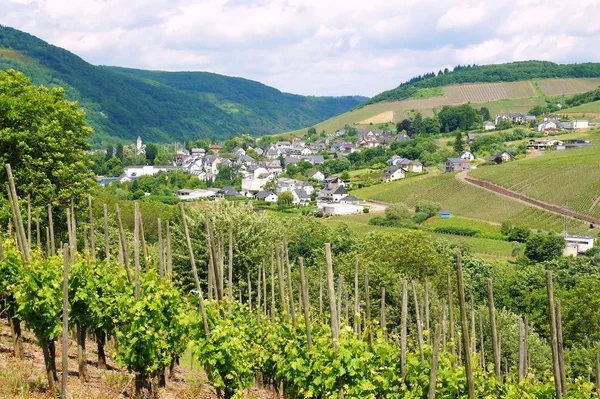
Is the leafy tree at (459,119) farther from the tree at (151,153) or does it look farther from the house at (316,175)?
the tree at (151,153)

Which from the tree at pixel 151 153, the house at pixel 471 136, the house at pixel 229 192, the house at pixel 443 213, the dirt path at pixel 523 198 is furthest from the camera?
the tree at pixel 151 153

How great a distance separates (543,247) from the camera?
5738cm

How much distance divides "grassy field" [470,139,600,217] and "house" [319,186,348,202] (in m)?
21.6

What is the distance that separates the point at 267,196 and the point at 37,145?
87359 millimetres

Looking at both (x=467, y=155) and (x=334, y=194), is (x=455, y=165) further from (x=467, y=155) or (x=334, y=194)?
(x=334, y=194)

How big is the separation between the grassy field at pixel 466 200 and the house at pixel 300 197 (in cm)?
811

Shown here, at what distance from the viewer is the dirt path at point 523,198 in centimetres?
7181

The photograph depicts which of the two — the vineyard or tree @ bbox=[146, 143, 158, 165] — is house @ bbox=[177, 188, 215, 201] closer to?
the vineyard

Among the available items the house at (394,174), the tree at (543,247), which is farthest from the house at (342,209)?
the tree at (543,247)

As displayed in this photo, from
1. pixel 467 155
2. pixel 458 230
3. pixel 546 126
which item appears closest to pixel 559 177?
pixel 458 230

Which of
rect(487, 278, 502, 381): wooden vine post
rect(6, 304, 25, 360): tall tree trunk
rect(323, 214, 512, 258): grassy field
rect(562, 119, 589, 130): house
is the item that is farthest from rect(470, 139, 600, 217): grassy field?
rect(6, 304, 25, 360): tall tree trunk

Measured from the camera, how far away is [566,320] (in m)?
33.1

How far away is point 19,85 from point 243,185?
106140mm

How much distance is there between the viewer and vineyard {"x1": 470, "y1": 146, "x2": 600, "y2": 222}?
77625 mm
